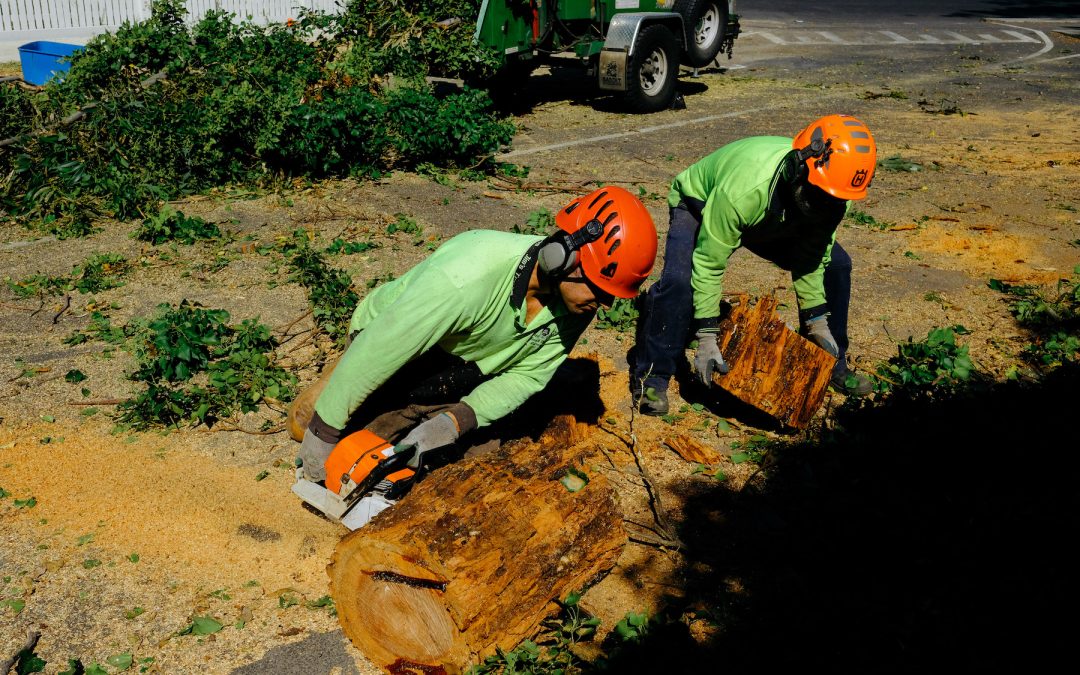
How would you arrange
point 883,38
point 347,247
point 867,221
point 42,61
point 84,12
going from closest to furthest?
point 347,247, point 867,221, point 42,61, point 84,12, point 883,38

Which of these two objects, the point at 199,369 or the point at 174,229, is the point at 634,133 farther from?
the point at 199,369

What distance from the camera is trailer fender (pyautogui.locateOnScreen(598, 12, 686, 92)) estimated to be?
38.8 ft

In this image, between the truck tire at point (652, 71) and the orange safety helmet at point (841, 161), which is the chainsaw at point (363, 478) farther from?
the truck tire at point (652, 71)

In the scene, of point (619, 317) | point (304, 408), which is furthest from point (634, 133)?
point (304, 408)

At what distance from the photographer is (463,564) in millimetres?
3203

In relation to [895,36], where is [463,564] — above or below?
below

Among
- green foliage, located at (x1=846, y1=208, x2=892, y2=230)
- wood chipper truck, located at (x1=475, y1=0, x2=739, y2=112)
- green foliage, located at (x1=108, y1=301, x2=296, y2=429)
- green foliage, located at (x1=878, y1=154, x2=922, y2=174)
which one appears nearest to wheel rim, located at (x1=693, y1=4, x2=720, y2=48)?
wood chipper truck, located at (x1=475, y1=0, x2=739, y2=112)

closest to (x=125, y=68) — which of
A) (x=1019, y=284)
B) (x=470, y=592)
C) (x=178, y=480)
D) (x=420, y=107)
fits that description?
(x=420, y=107)

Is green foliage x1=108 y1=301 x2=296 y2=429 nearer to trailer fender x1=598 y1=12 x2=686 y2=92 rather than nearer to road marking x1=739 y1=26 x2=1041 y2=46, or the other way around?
trailer fender x1=598 y1=12 x2=686 y2=92

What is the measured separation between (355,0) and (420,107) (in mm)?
2889

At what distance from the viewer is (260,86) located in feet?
29.6

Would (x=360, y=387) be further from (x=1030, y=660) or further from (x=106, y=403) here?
(x=1030, y=660)

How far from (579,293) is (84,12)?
45.9 ft

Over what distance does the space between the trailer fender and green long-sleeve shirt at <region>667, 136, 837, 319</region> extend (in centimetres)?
708
